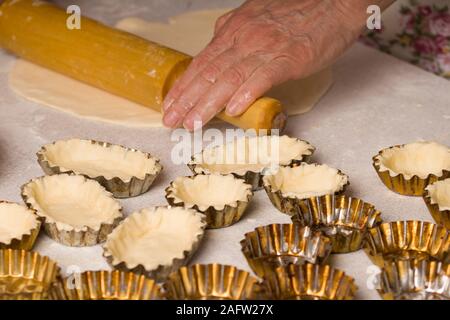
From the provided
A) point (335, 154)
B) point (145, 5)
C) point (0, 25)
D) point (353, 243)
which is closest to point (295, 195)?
point (353, 243)

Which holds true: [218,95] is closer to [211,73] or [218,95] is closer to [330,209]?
[211,73]

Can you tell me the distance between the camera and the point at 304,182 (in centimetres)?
196

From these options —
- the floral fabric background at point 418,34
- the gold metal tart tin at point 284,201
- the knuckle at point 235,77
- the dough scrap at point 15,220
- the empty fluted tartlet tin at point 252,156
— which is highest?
the floral fabric background at point 418,34

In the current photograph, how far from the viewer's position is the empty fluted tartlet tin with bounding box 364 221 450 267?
1696 mm

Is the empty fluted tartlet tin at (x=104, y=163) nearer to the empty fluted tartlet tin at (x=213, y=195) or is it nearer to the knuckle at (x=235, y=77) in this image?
the empty fluted tartlet tin at (x=213, y=195)

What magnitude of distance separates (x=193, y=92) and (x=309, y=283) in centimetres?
73

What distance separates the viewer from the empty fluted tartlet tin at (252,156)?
6.46ft

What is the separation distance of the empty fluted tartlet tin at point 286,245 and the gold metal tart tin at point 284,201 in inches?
3.6

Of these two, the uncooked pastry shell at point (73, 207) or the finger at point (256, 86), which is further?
the finger at point (256, 86)

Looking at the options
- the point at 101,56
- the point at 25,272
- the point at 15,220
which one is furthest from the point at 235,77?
the point at 25,272

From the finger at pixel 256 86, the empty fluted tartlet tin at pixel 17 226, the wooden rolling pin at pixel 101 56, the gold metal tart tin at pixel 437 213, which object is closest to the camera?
the empty fluted tartlet tin at pixel 17 226

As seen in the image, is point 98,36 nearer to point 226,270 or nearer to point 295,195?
point 295,195

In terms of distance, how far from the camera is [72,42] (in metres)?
2.38

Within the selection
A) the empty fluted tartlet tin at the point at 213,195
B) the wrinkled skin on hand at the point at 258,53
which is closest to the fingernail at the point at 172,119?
the wrinkled skin on hand at the point at 258,53
